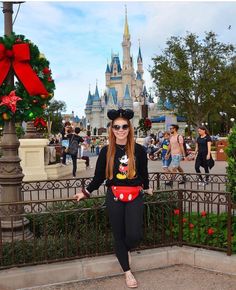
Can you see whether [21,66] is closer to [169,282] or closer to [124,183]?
[124,183]

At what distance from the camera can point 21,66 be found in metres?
4.14

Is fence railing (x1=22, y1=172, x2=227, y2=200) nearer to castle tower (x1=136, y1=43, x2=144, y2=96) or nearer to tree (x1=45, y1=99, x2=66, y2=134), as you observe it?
tree (x1=45, y1=99, x2=66, y2=134)

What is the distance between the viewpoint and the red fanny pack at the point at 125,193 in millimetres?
3697

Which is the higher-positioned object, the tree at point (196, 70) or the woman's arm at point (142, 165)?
the tree at point (196, 70)

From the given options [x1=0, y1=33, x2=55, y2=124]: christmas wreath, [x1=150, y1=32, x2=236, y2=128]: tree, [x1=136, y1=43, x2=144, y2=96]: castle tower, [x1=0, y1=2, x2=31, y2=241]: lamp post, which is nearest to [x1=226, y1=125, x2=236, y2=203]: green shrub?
[x1=0, y1=33, x2=55, y2=124]: christmas wreath

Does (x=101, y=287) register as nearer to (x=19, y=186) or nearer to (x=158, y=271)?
(x=158, y=271)

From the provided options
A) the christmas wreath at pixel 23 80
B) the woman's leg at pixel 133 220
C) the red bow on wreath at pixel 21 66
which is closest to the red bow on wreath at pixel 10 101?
the christmas wreath at pixel 23 80

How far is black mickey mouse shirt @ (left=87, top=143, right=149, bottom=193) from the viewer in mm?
3733

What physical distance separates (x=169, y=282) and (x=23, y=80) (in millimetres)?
2682

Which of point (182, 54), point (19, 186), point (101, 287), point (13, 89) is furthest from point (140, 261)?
point (182, 54)

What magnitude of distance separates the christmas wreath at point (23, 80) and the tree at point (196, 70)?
1130 inches

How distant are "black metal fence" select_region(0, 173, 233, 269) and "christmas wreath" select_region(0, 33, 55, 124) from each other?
1052 millimetres

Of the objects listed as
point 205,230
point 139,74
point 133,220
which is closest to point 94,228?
point 133,220

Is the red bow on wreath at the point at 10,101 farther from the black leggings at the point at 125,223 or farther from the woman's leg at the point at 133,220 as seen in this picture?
the woman's leg at the point at 133,220
